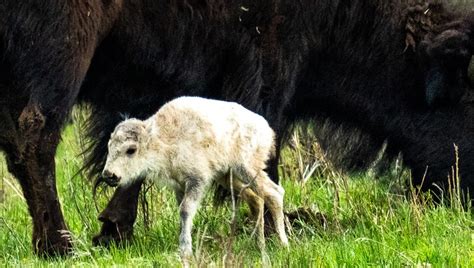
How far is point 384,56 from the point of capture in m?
8.52

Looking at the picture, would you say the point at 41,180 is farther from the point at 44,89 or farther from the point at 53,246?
the point at 44,89

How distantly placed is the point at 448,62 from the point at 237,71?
141 cm

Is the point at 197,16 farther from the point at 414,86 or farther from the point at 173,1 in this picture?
the point at 414,86

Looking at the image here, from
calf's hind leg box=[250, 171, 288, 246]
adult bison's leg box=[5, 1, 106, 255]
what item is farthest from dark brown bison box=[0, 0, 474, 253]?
calf's hind leg box=[250, 171, 288, 246]

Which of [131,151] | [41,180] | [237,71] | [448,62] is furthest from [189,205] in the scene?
Result: [448,62]

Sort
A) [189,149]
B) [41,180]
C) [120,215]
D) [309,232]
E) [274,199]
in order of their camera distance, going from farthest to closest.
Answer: [120,215] < [309,232] < [41,180] < [274,199] < [189,149]

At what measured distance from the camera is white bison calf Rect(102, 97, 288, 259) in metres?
6.48

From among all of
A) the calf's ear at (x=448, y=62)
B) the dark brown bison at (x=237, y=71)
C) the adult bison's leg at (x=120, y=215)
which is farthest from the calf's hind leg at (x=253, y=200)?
the calf's ear at (x=448, y=62)

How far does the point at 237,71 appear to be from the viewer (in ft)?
26.9

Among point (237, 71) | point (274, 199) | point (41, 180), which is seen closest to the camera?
point (274, 199)

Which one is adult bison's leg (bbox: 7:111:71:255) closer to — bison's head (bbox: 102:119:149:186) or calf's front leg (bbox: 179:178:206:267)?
bison's head (bbox: 102:119:149:186)

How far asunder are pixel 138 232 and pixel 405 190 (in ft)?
6.37

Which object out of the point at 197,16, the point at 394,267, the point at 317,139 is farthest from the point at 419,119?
the point at 394,267

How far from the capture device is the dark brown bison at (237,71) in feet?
23.6
